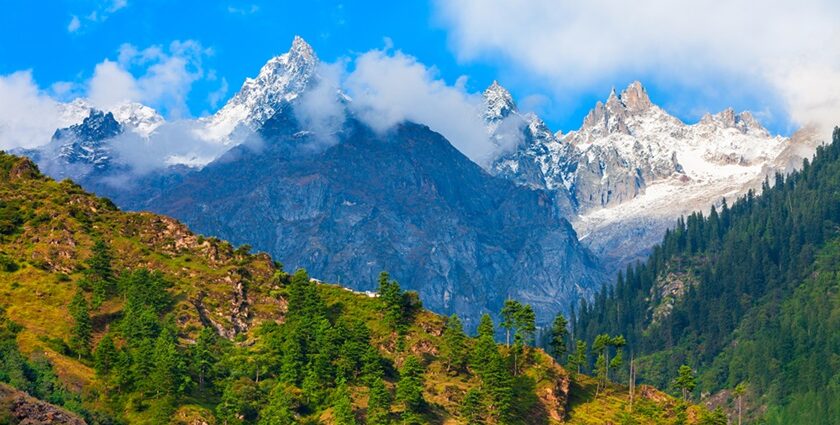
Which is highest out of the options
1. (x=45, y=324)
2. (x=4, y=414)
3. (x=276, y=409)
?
(x=45, y=324)

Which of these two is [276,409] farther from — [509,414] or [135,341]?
[509,414]

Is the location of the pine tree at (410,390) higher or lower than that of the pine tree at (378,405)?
higher

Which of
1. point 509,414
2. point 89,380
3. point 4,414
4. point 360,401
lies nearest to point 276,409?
point 360,401

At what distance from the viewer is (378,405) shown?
7254 inches

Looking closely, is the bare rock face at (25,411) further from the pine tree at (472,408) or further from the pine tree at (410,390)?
the pine tree at (472,408)

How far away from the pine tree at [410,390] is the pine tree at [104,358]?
154 feet

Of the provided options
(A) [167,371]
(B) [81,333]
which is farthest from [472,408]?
(B) [81,333]

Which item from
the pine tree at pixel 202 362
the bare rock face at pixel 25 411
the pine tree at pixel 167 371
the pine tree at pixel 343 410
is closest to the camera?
the bare rock face at pixel 25 411

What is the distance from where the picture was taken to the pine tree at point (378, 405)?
18175cm

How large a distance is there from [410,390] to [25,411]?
243 ft

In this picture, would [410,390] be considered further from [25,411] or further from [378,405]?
[25,411]

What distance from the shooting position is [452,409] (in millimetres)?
198625

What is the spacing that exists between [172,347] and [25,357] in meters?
23.1

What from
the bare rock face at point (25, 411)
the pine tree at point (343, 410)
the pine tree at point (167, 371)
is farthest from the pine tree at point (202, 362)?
the bare rock face at point (25, 411)
